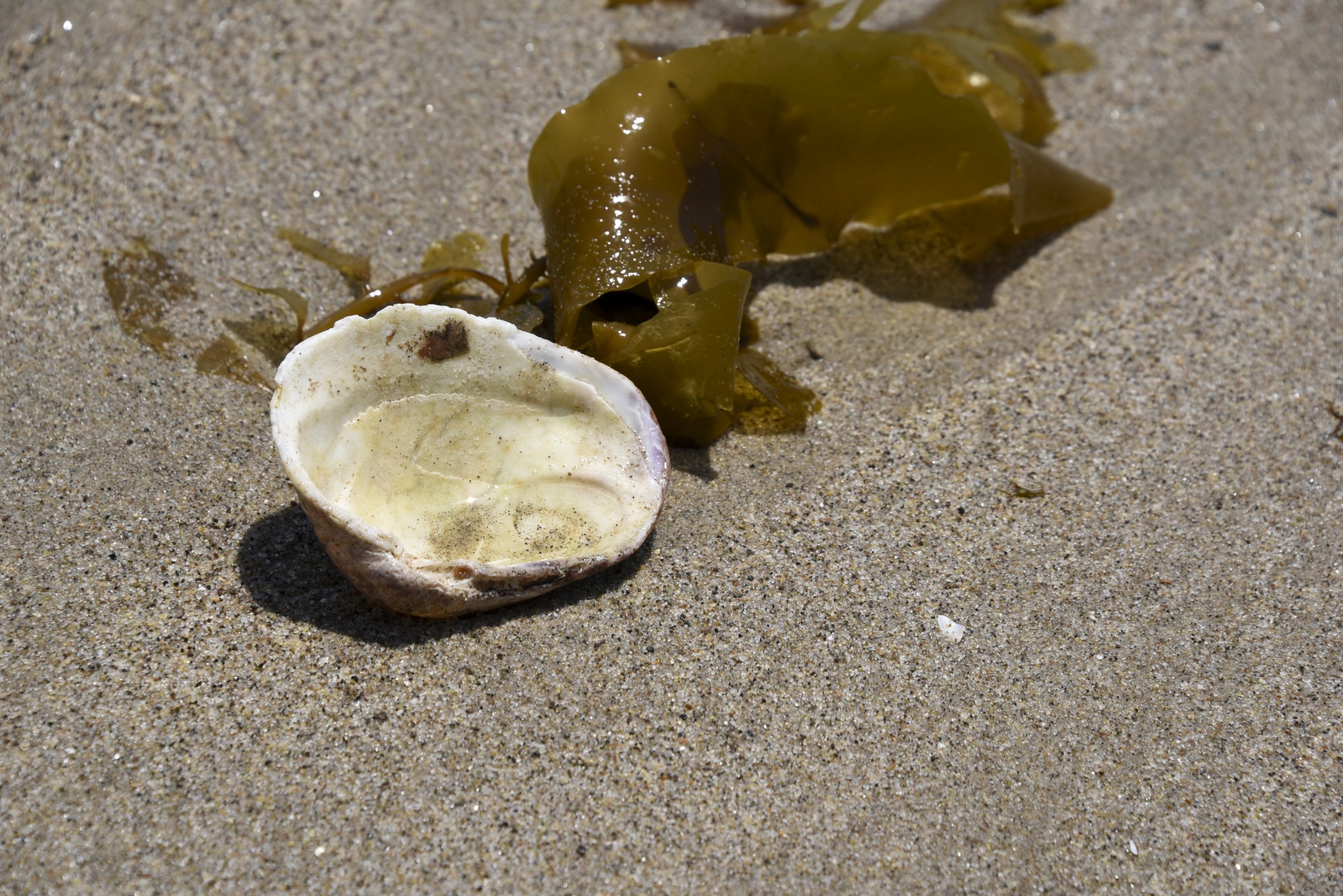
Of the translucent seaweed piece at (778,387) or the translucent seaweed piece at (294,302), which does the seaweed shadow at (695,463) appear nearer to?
the translucent seaweed piece at (778,387)

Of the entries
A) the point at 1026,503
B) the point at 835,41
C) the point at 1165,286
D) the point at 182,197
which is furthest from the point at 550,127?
the point at 1165,286

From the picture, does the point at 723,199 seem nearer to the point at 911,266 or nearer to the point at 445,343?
the point at 911,266

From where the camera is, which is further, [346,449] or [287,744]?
[346,449]

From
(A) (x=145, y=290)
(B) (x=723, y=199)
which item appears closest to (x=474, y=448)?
(B) (x=723, y=199)

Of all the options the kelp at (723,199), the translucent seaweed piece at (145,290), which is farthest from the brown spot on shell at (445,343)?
the translucent seaweed piece at (145,290)

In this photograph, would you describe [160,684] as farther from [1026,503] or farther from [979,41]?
[979,41]

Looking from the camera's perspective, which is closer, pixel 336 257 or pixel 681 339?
pixel 681 339
